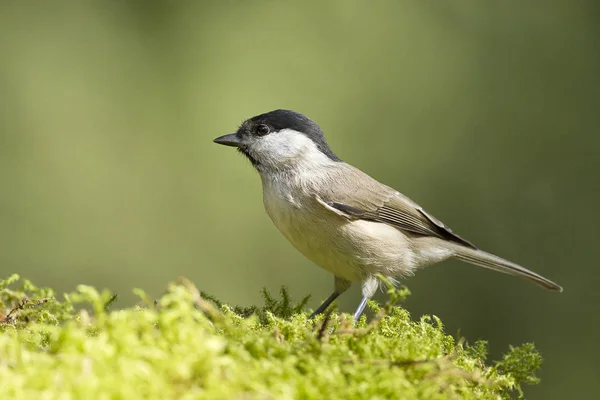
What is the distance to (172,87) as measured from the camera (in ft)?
23.5

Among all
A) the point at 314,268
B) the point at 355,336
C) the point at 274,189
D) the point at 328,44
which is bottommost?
the point at 314,268

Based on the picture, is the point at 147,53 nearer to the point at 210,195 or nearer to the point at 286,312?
the point at 210,195

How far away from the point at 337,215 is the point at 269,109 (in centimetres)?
386

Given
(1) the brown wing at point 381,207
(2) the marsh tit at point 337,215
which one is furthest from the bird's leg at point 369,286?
(1) the brown wing at point 381,207

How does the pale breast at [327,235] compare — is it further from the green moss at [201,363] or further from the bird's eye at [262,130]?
the green moss at [201,363]

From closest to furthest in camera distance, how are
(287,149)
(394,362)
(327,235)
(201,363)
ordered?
(201,363) < (394,362) < (327,235) < (287,149)

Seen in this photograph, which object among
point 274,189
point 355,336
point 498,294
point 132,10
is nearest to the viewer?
point 355,336

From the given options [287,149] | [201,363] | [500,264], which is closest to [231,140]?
[287,149]

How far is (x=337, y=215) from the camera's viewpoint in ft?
10.4

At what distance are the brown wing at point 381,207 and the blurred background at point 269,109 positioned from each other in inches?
114

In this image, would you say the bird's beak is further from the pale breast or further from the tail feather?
the tail feather

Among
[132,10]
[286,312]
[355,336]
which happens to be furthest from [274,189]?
[132,10]

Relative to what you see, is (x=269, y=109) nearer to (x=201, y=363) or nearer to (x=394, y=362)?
(x=394, y=362)

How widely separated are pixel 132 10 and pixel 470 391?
6782 mm
